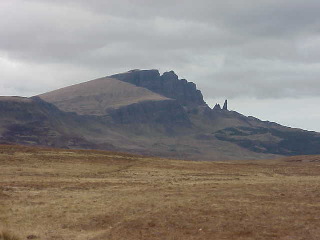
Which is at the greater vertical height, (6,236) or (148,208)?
(148,208)

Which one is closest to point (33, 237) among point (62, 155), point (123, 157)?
point (62, 155)

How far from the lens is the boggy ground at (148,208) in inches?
1112

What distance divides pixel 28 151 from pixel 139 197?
44.7m

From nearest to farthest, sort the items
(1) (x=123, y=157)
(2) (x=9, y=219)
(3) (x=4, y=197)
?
(2) (x=9, y=219)
(3) (x=4, y=197)
(1) (x=123, y=157)

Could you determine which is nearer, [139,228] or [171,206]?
[139,228]

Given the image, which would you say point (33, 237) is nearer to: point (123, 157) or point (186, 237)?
point (186, 237)

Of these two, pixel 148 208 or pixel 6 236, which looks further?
pixel 148 208

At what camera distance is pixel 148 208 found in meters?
35.5

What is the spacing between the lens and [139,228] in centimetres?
2936

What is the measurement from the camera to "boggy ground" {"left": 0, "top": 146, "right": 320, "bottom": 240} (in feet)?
92.6

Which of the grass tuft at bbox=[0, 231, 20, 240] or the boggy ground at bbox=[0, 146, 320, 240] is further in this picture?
the boggy ground at bbox=[0, 146, 320, 240]

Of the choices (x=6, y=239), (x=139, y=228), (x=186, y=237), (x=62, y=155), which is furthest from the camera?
(x=62, y=155)

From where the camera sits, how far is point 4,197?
39625mm

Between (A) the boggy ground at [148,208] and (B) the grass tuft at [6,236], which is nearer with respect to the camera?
(B) the grass tuft at [6,236]
